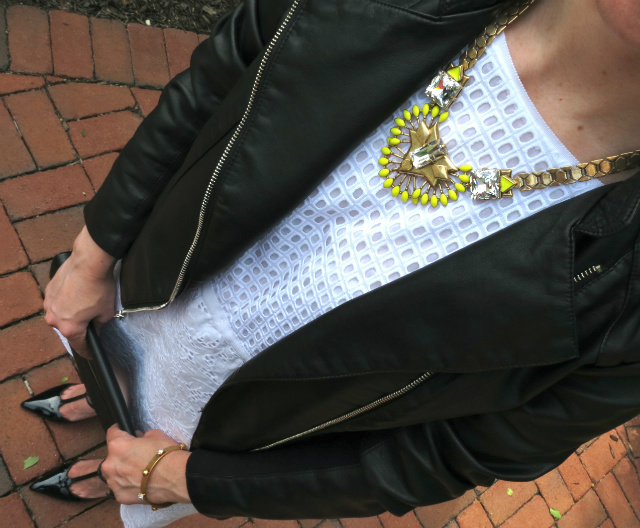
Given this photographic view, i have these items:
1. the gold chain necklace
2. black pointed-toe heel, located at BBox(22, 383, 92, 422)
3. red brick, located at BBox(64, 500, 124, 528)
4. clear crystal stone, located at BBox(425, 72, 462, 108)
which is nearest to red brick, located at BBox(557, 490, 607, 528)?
red brick, located at BBox(64, 500, 124, 528)

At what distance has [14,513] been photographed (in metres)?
1.83

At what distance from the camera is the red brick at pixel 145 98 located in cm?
267

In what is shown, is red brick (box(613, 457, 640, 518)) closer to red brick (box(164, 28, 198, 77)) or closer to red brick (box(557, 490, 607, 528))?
red brick (box(557, 490, 607, 528))

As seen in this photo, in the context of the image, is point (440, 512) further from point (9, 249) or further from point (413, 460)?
point (9, 249)

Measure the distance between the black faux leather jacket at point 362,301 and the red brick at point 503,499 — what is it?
1.82 m

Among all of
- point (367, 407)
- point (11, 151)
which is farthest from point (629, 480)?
point (11, 151)

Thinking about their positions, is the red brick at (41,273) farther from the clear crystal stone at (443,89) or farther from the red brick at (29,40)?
the clear crystal stone at (443,89)

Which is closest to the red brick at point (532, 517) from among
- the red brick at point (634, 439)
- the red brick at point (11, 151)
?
the red brick at point (634, 439)

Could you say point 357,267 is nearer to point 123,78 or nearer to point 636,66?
point 636,66

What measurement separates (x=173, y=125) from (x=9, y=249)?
1.29 m

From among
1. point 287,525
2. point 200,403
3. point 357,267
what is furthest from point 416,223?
point 287,525

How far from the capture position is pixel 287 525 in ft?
7.33

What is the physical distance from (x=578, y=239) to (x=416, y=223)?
0.26 metres

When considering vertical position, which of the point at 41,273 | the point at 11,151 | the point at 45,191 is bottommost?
the point at 41,273
